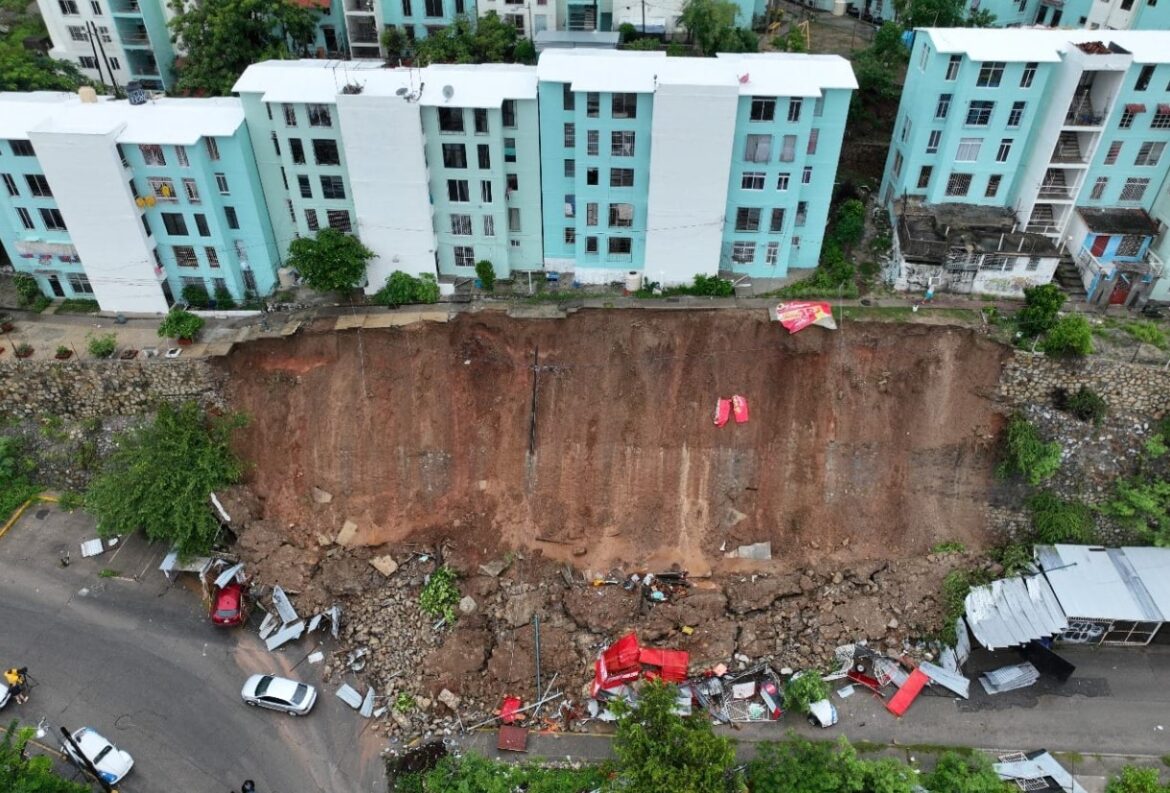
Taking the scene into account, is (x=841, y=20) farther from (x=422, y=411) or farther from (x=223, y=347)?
(x=223, y=347)

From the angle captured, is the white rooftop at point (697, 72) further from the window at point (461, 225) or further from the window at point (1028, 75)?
the window at point (1028, 75)

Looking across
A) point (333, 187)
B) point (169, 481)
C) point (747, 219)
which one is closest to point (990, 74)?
point (747, 219)

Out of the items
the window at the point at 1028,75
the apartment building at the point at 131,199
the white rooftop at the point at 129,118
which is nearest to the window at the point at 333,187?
the apartment building at the point at 131,199

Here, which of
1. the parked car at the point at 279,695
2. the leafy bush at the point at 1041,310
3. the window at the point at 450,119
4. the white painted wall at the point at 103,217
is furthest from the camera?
the window at the point at 450,119

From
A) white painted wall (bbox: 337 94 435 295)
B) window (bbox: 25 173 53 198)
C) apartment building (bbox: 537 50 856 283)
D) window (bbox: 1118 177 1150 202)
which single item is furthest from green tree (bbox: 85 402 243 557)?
window (bbox: 1118 177 1150 202)

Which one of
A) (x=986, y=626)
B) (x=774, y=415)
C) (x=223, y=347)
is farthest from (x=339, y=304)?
(x=986, y=626)

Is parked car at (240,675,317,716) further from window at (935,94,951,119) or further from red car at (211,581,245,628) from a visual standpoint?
window at (935,94,951,119)

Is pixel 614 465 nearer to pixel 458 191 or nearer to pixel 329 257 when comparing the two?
pixel 458 191
